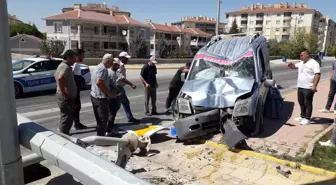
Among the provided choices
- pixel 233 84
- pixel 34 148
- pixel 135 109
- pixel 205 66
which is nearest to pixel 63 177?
pixel 34 148

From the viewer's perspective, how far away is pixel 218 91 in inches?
253

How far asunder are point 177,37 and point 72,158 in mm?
80927

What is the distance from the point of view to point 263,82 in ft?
23.9

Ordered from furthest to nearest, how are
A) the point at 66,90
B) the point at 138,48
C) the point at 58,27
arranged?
the point at 58,27, the point at 138,48, the point at 66,90

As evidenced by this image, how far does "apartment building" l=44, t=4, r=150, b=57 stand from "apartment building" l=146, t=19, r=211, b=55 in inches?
329

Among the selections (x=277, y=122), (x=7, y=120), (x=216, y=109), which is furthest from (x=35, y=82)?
(x=7, y=120)

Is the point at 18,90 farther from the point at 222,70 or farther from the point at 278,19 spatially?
the point at 278,19

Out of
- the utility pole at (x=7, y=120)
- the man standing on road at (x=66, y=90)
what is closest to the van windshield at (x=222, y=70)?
the man standing on road at (x=66, y=90)

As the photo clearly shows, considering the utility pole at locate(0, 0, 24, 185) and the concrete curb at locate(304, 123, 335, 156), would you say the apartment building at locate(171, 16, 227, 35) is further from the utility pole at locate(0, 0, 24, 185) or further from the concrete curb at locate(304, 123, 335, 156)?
the utility pole at locate(0, 0, 24, 185)

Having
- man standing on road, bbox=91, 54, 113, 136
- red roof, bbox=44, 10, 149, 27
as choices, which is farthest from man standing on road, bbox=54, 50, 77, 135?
red roof, bbox=44, 10, 149, 27

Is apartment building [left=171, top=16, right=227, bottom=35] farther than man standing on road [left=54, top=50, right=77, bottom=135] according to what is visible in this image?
Yes

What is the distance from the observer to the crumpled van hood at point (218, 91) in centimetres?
614

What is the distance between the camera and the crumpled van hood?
6138 millimetres

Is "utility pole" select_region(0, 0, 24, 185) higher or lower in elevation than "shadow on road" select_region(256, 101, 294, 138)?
higher
